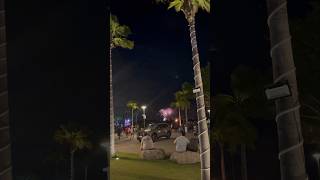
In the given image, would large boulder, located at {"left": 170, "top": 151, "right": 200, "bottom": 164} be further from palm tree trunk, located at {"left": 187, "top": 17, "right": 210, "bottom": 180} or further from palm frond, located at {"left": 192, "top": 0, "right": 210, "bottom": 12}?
palm frond, located at {"left": 192, "top": 0, "right": 210, "bottom": 12}

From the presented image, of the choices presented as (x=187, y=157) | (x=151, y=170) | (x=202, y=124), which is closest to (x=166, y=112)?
(x=187, y=157)

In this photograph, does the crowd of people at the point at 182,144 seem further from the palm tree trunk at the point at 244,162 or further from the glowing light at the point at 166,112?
the glowing light at the point at 166,112

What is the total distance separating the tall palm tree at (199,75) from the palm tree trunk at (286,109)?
30.3ft

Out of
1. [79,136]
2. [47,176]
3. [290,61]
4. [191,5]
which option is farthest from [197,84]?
[290,61]

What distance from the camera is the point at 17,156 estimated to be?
10.4 meters

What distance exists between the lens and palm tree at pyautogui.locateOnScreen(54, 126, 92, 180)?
1139 cm

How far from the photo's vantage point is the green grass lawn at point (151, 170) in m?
16.6

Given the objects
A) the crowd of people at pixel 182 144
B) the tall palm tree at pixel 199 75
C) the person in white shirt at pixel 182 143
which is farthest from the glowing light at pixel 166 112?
the tall palm tree at pixel 199 75

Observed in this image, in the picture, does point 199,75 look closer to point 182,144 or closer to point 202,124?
point 202,124

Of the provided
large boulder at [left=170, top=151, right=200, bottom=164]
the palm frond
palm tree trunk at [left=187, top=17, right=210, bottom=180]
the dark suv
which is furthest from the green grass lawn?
the dark suv

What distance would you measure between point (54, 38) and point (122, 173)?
8.48 metres

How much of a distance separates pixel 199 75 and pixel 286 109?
1063cm

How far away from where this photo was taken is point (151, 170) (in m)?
18.6

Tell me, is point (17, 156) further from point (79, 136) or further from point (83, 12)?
point (83, 12)
